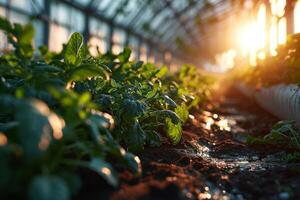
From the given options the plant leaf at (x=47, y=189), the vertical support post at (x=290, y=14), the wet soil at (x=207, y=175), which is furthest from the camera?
the vertical support post at (x=290, y=14)

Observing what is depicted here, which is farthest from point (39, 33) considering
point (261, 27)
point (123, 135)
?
point (123, 135)

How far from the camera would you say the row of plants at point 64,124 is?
1551mm

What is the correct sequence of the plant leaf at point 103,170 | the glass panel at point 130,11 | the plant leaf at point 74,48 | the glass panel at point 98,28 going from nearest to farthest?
the plant leaf at point 103,170
the plant leaf at point 74,48
the glass panel at point 98,28
the glass panel at point 130,11

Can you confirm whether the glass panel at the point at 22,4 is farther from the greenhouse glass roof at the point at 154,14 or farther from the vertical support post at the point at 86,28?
the vertical support post at the point at 86,28

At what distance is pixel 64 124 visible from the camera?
6.24 ft

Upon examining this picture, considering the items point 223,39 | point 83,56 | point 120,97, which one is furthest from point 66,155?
point 223,39

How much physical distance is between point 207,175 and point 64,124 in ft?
3.10

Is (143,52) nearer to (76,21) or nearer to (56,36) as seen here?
(76,21)

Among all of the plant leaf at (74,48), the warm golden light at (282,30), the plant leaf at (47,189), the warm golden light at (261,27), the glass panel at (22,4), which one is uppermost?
the glass panel at (22,4)

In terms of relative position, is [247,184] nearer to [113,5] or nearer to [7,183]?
[7,183]

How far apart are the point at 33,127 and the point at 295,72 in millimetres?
3275

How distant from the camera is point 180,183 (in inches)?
80.8

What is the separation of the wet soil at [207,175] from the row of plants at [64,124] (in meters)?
0.08

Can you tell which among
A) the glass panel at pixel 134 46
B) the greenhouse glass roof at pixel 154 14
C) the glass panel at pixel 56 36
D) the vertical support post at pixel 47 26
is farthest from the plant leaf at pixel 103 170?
the glass panel at pixel 134 46
